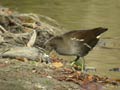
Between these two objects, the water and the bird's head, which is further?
the water

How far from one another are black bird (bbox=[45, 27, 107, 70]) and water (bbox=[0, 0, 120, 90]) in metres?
0.95

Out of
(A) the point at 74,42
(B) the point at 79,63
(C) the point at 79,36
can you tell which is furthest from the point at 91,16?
(A) the point at 74,42

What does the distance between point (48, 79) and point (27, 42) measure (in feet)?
11.1

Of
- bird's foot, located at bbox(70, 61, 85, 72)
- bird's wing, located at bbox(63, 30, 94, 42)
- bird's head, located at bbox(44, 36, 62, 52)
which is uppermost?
bird's wing, located at bbox(63, 30, 94, 42)

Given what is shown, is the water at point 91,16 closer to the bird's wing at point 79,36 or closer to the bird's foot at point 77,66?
the bird's foot at point 77,66

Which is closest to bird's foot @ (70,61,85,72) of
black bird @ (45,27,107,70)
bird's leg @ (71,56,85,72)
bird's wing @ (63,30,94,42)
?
bird's leg @ (71,56,85,72)

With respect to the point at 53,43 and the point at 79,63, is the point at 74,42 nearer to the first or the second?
the point at 53,43

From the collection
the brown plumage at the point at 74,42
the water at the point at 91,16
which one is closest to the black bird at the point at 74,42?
the brown plumage at the point at 74,42

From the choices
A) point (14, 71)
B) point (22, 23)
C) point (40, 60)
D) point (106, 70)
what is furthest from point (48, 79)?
point (22, 23)

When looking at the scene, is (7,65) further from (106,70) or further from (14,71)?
(106,70)

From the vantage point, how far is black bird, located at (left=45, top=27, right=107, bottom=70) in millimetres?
9125

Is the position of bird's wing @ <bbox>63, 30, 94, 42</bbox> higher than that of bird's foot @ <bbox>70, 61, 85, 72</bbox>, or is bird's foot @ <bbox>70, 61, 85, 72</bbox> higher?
bird's wing @ <bbox>63, 30, 94, 42</bbox>

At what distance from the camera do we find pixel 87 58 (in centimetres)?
1190

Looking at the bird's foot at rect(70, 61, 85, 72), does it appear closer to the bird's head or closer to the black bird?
the black bird
